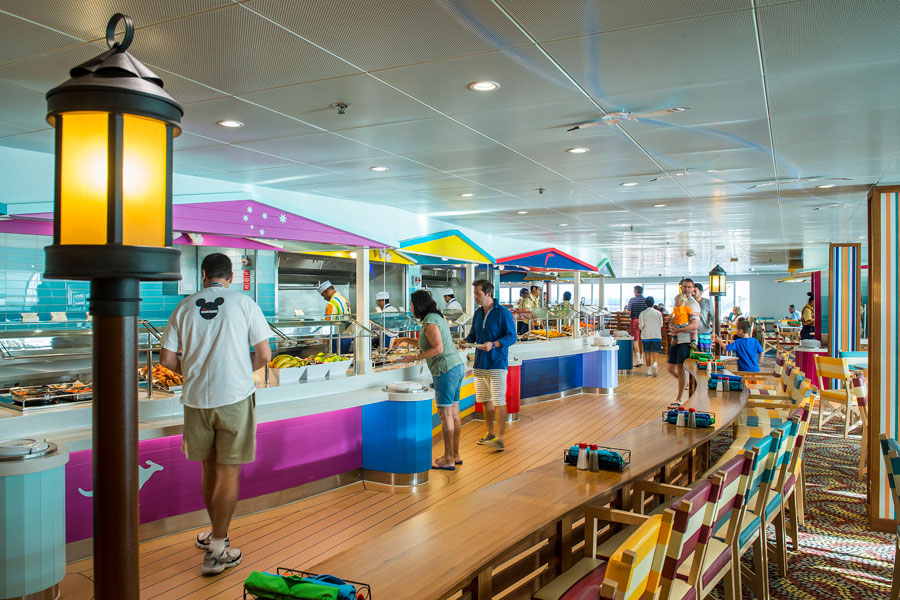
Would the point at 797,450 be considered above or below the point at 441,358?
below

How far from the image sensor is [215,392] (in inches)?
144

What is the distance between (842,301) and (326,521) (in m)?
9.94

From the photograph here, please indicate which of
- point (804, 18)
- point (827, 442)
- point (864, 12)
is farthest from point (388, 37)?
point (827, 442)

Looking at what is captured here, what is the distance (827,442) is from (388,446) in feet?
17.9

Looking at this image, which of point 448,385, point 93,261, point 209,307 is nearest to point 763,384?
point 448,385

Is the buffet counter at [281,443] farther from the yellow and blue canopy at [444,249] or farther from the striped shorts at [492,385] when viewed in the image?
the yellow and blue canopy at [444,249]

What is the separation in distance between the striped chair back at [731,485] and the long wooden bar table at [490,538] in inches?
18.1

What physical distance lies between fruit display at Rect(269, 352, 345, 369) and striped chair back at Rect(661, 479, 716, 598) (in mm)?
3440

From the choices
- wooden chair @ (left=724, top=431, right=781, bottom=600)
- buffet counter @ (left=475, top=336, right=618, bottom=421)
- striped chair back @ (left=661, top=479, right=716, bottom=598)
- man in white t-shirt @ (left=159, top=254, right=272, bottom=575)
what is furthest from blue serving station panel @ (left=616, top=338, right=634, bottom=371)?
striped chair back @ (left=661, top=479, right=716, bottom=598)

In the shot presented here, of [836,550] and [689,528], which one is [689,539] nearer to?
[689,528]

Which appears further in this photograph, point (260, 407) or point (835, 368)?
point (835, 368)

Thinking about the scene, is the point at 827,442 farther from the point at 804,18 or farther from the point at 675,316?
the point at 804,18

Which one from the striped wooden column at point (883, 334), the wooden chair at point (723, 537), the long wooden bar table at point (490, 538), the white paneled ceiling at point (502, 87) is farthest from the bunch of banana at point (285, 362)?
the striped wooden column at point (883, 334)

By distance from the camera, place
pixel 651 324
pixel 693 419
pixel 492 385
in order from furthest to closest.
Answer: pixel 651 324 → pixel 492 385 → pixel 693 419
